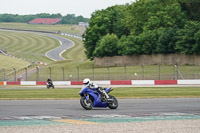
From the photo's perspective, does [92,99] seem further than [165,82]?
No

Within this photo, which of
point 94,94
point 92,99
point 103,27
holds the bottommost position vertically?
point 92,99

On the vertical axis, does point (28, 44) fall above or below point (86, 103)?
above

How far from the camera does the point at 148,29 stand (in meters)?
92.2

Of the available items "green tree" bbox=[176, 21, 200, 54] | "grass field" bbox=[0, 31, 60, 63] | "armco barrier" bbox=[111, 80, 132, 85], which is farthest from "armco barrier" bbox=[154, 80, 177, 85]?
"grass field" bbox=[0, 31, 60, 63]

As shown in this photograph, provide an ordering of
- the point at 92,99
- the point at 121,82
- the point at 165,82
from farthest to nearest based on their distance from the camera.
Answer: the point at 121,82 → the point at 165,82 → the point at 92,99

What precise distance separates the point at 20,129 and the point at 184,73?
4579cm

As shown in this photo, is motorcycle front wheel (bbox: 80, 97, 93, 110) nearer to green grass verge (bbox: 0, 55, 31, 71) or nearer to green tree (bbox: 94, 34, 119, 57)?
green tree (bbox: 94, 34, 119, 57)

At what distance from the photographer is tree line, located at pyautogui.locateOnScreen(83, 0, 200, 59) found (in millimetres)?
82444

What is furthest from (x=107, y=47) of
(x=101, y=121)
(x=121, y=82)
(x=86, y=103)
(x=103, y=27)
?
(x=101, y=121)

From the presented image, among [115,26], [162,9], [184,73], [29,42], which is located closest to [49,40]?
[29,42]

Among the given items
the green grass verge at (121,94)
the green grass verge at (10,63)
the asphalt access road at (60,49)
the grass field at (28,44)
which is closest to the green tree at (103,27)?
the green grass verge at (10,63)

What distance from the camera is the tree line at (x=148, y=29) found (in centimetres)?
8244

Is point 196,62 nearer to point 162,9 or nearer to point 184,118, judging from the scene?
point 162,9

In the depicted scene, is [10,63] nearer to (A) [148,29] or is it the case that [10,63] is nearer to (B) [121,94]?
(A) [148,29]
